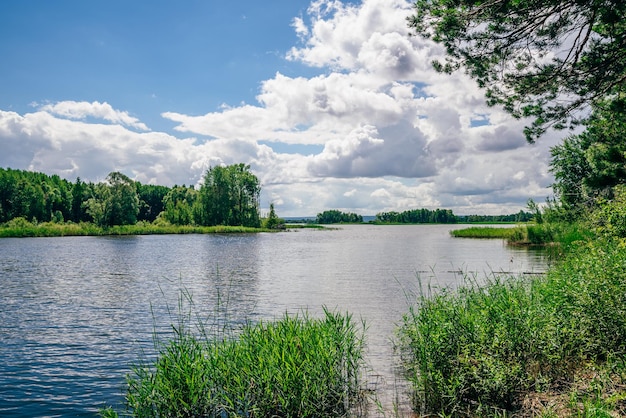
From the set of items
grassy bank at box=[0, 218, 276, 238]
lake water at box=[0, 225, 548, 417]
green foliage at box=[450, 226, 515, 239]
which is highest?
grassy bank at box=[0, 218, 276, 238]

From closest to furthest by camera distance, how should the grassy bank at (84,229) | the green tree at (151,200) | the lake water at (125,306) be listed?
the lake water at (125,306), the grassy bank at (84,229), the green tree at (151,200)

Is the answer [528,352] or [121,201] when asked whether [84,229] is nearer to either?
[121,201]

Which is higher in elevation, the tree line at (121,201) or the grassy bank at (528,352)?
the tree line at (121,201)

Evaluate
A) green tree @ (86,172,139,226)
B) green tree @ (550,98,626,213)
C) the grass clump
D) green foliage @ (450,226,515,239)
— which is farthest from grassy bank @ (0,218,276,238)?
the grass clump

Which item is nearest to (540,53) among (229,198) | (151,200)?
(229,198)

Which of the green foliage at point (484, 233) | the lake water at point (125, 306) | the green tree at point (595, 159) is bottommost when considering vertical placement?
the lake water at point (125, 306)

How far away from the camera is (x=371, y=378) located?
10.2 metres

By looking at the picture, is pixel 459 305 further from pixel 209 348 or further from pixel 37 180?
pixel 37 180

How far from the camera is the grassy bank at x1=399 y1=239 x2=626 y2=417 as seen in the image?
750 cm

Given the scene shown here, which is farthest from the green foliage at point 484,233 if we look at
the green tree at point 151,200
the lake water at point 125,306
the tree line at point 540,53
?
the green tree at point 151,200

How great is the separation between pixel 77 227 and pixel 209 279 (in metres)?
69.0

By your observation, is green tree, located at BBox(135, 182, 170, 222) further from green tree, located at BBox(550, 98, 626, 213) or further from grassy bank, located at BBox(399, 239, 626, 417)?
grassy bank, located at BBox(399, 239, 626, 417)

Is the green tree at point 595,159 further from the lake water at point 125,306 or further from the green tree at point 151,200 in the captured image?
the green tree at point 151,200

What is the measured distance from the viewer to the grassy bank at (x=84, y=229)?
78750mm
